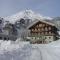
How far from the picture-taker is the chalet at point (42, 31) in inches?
116

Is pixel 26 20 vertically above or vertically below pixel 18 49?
above

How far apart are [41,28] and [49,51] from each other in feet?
2.73

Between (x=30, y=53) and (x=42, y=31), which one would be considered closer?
(x=30, y=53)

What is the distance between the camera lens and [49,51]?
239 cm

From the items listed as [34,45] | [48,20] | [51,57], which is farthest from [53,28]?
[51,57]

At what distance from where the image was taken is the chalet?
2951 millimetres

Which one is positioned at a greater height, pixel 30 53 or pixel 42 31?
pixel 42 31

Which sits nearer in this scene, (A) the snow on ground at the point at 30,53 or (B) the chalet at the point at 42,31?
(A) the snow on ground at the point at 30,53

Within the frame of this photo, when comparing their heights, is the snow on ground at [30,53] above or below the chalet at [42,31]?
below

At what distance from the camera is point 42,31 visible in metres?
3.15

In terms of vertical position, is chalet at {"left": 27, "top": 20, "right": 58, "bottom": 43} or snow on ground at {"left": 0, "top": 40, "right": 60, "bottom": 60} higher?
chalet at {"left": 27, "top": 20, "right": 58, "bottom": 43}

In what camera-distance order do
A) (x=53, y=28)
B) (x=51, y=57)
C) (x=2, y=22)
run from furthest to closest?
(x=2, y=22) < (x=53, y=28) < (x=51, y=57)

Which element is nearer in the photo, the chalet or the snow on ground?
the snow on ground

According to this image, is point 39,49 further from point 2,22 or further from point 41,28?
point 2,22
